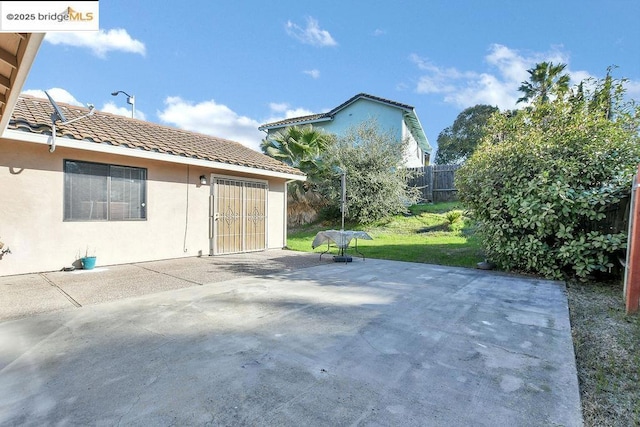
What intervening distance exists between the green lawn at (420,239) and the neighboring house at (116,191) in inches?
115

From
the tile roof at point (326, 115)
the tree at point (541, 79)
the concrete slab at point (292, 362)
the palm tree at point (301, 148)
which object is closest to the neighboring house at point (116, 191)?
the concrete slab at point (292, 362)

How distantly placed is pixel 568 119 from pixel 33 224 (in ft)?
38.1

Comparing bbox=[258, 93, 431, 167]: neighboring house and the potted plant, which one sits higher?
bbox=[258, 93, 431, 167]: neighboring house

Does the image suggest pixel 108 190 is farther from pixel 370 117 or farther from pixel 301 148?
pixel 370 117

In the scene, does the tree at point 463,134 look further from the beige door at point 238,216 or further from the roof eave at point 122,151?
the roof eave at point 122,151

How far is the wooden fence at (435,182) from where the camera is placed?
19234mm

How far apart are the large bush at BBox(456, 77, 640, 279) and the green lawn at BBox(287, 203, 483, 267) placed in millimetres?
1326

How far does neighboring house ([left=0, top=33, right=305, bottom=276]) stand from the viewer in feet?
20.9

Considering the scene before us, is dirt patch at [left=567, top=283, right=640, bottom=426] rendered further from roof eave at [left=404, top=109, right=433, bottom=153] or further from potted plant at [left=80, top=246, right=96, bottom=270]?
roof eave at [left=404, top=109, right=433, bottom=153]

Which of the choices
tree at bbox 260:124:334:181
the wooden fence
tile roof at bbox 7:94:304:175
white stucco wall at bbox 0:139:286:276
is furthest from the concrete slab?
the wooden fence

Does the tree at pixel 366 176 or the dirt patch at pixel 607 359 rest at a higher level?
the tree at pixel 366 176

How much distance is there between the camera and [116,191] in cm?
768

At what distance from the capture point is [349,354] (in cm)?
302

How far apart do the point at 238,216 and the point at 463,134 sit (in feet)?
82.3
